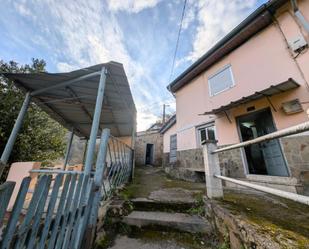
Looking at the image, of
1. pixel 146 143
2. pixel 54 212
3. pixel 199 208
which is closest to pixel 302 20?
pixel 199 208

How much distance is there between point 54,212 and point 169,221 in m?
1.47

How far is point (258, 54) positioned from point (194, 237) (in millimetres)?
5335

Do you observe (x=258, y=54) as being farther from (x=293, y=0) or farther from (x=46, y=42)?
(x=46, y=42)

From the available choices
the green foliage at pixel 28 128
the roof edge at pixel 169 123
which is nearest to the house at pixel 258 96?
the roof edge at pixel 169 123

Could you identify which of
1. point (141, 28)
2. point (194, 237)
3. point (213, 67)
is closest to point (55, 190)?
point (194, 237)

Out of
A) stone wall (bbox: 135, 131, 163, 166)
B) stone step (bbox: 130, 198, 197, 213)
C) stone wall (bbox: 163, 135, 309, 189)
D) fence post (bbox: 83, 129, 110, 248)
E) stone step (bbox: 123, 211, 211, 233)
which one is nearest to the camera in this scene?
fence post (bbox: 83, 129, 110, 248)

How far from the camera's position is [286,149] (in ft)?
10.8

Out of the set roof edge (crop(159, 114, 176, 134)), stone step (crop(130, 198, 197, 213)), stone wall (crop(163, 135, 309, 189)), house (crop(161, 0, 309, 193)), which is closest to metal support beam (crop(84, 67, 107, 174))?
stone step (crop(130, 198, 197, 213))

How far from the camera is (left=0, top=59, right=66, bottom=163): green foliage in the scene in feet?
14.1

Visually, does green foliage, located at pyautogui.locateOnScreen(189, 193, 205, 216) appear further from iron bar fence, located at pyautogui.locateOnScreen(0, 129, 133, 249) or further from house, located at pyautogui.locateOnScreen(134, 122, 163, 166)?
house, located at pyautogui.locateOnScreen(134, 122, 163, 166)

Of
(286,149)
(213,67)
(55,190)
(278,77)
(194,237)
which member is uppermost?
(213,67)

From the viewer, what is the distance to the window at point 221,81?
486 centimetres

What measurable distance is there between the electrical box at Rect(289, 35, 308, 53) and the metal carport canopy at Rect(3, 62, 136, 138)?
176 inches

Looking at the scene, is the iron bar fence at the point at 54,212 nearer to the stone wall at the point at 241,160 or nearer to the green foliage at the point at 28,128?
the stone wall at the point at 241,160
